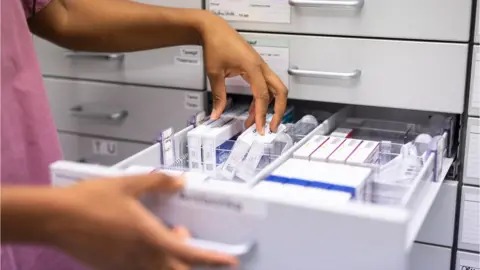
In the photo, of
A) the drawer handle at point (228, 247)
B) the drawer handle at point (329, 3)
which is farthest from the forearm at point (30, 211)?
the drawer handle at point (329, 3)

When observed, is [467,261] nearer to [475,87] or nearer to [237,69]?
[475,87]

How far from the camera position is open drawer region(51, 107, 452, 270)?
61cm

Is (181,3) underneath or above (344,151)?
above

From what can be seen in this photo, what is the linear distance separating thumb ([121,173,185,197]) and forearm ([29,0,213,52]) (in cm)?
43

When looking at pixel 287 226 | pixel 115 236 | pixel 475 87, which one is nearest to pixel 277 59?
pixel 475 87

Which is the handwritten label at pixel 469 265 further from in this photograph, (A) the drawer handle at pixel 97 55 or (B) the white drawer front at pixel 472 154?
(A) the drawer handle at pixel 97 55

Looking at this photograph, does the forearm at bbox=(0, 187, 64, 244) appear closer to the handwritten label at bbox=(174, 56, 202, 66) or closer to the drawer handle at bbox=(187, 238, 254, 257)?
the drawer handle at bbox=(187, 238, 254, 257)

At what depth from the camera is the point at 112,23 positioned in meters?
1.05

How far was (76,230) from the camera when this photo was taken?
0.54m

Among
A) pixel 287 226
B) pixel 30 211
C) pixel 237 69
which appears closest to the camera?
pixel 30 211

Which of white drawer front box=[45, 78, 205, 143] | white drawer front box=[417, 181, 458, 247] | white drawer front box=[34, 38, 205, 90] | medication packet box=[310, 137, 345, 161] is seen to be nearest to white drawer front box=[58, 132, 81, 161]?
white drawer front box=[45, 78, 205, 143]

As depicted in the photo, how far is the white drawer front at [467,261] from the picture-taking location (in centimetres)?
109

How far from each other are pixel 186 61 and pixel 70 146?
0.36m

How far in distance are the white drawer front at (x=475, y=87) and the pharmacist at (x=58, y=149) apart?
11.7 inches
